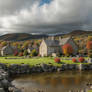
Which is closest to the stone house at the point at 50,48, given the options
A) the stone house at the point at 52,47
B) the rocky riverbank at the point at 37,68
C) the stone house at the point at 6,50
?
the stone house at the point at 52,47

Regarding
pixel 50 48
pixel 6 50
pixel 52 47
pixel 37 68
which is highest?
pixel 52 47

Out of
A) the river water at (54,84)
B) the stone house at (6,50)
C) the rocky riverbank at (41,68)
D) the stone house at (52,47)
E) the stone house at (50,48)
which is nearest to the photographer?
the river water at (54,84)

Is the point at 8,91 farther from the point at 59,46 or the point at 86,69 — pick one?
the point at 59,46

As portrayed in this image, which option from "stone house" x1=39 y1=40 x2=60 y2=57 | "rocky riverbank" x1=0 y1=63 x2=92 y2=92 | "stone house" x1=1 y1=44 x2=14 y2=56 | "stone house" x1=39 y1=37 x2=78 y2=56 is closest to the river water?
"rocky riverbank" x1=0 y1=63 x2=92 y2=92

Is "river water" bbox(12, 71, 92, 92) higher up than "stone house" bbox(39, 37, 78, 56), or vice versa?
"stone house" bbox(39, 37, 78, 56)

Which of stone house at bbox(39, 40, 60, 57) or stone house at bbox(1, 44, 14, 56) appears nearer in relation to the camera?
stone house at bbox(39, 40, 60, 57)

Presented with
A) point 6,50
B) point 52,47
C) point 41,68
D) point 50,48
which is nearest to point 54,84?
point 41,68

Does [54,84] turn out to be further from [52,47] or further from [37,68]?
[52,47]

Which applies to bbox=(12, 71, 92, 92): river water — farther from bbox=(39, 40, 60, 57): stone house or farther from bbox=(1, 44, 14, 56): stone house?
bbox=(1, 44, 14, 56): stone house

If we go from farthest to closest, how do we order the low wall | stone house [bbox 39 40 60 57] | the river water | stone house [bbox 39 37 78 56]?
stone house [bbox 39 37 78 56] < stone house [bbox 39 40 60 57] < the low wall < the river water

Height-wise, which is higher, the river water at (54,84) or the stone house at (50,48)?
the stone house at (50,48)

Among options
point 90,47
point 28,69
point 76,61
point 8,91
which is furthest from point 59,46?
point 8,91

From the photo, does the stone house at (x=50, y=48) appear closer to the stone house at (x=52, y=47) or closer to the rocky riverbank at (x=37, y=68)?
the stone house at (x=52, y=47)

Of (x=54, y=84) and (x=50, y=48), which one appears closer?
(x=54, y=84)
